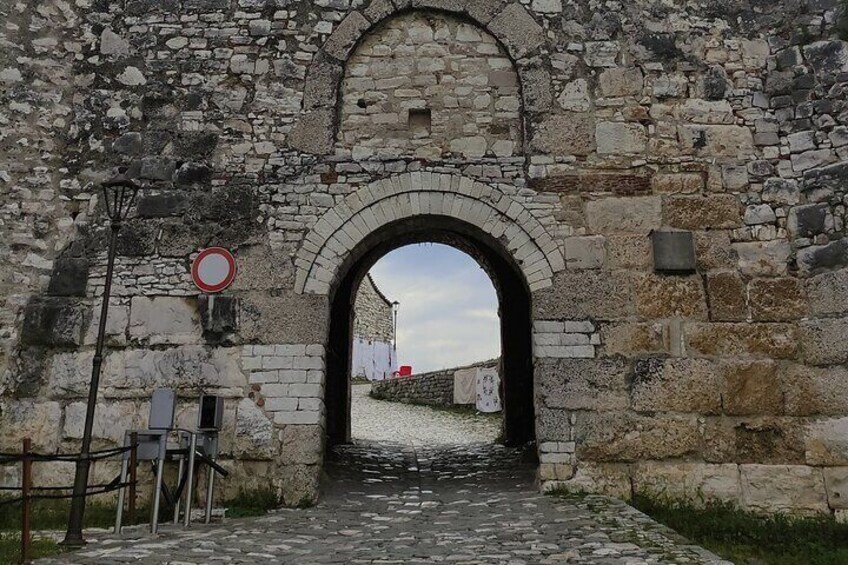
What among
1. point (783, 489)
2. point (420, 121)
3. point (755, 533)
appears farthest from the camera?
point (420, 121)

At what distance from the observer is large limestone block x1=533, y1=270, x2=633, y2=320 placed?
6453 millimetres

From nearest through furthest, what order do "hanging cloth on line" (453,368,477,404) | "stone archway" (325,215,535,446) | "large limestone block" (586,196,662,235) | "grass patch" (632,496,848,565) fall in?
"grass patch" (632,496,848,565) → "large limestone block" (586,196,662,235) → "stone archway" (325,215,535,446) → "hanging cloth on line" (453,368,477,404)

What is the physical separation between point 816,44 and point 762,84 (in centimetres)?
60

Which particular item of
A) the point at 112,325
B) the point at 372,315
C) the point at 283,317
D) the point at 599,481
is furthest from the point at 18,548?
the point at 372,315

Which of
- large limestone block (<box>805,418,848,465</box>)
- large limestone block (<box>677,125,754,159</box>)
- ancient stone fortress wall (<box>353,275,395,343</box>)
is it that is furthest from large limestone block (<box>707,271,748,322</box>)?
ancient stone fortress wall (<box>353,275,395,343</box>)

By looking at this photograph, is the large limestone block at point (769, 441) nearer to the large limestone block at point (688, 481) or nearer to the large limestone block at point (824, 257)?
the large limestone block at point (688, 481)

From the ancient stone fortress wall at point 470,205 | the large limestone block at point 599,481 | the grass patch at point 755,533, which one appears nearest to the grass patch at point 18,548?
the ancient stone fortress wall at point 470,205

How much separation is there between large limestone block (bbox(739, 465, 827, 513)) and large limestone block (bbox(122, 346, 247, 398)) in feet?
14.8

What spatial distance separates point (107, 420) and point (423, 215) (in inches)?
135

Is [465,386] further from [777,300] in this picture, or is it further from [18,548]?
[18,548]

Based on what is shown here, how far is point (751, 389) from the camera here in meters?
6.19

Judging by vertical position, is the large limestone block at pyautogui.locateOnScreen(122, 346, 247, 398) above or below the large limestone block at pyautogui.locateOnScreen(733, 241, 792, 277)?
below

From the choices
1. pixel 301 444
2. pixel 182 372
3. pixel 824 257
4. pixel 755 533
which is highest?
pixel 824 257

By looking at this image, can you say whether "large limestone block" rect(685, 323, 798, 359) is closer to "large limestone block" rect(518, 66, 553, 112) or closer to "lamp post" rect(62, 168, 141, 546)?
"large limestone block" rect(518, 66, 553, 112)
